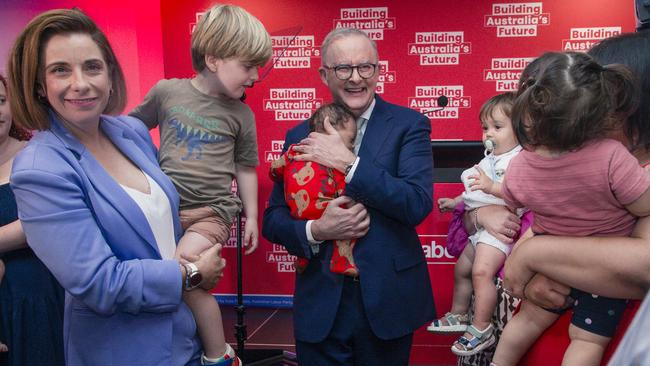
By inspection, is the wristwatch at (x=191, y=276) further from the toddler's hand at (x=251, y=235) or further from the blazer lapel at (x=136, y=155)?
the toddler's hand at (x=251, y=235)

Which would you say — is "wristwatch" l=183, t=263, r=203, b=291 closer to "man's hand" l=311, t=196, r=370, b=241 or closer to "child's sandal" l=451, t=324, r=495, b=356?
"man's hand" l=311, t=196, r=370, b=241

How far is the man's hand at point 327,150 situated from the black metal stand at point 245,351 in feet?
4.65

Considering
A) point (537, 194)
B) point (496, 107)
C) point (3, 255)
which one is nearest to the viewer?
point (537, 194)

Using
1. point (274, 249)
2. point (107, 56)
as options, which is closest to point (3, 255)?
point (107, 56)

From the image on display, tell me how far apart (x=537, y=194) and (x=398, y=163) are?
0.84 meters

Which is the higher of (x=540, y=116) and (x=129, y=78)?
(x=129, y=78)

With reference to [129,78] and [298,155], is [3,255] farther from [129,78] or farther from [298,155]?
[129,78]

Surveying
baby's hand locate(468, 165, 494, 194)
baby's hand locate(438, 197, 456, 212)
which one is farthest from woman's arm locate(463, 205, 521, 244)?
baby's hand locate(438, 197, 456, 212)

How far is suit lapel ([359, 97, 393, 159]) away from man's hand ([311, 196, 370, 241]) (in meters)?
0.22

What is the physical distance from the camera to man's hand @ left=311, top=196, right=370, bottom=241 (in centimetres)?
216

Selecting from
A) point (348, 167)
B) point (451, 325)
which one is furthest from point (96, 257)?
point (451, 325)

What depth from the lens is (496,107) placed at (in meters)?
3.13

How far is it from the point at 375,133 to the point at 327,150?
0.78 feet

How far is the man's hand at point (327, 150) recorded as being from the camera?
7.24 feet
